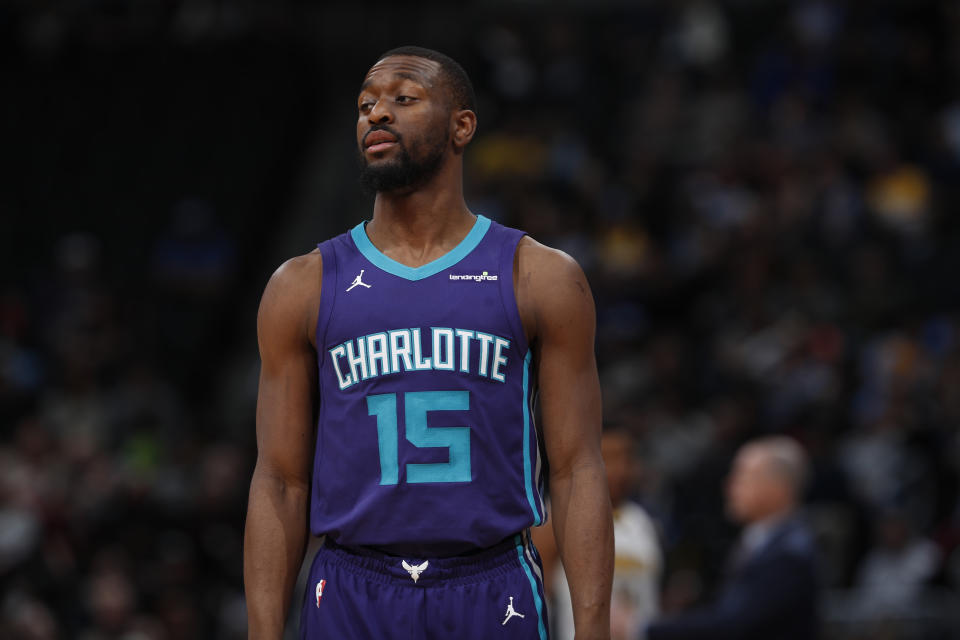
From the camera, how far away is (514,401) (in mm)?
3715

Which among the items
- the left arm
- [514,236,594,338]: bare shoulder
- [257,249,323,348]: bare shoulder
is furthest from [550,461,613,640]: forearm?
[257,249,323,348]: bare shoulder

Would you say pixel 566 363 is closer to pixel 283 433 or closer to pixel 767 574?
pixel 283 433

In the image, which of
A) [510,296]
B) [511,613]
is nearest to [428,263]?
[510,296]

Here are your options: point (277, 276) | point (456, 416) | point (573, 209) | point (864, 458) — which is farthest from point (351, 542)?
point (573, 209)

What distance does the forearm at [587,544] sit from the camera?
361 cm

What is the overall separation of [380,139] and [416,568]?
3.63 ft

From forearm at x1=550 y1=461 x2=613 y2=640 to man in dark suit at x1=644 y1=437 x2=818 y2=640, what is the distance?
2.90 meters

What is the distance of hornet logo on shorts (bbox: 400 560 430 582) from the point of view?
3625 millimetres

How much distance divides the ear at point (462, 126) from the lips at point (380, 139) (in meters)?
0.19

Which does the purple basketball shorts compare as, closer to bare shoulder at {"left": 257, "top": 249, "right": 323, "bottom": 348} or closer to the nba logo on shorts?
the nba logo on shorts

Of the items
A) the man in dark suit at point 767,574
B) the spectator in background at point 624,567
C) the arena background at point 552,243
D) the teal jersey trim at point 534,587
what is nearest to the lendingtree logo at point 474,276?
the teal jersey trim at point 534,587

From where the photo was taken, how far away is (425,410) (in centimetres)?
363

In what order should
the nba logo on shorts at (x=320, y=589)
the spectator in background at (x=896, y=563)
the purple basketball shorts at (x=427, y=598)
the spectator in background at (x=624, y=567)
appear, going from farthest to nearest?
1. the spectator in background at (x=896, y=563)
2. the spectator in background at (x=624, y=567)
3. the nba logo on shorts at (x=320, y=589)
4. the purple basketball shorts at (x=427, y=598)

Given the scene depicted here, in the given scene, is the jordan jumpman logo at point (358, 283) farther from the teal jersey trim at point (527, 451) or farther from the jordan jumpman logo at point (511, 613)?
the jordan jumpman logo at point (511, 613)
